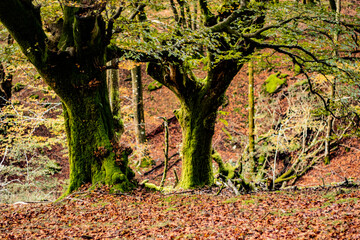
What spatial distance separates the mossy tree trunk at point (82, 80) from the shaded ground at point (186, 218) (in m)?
0.59

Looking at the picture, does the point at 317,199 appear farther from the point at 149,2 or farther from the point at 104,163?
the point at 149,2

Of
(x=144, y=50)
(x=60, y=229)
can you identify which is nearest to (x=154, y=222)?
(x=60, y=229)

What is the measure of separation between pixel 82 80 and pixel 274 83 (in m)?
12.3

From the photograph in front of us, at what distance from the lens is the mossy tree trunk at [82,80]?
5.29 m

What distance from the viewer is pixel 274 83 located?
15.6 m

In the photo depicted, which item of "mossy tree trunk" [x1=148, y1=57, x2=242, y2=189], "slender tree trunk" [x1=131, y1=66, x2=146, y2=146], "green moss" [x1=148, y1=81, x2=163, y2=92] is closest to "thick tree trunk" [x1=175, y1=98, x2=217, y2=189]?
"mossy tree trunk" [x1=148, y1=57, x2=242, y2=189]

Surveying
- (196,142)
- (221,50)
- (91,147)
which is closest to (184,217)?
(91,147)

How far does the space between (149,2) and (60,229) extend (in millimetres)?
4922

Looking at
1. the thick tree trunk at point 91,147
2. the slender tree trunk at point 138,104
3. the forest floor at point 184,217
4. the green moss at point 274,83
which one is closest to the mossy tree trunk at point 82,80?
the thick tree trunk at point 91,147

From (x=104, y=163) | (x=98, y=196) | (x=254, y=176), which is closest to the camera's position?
(x=98, y=196)

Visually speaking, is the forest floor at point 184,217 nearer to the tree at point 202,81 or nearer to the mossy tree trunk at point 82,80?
the mossy tree trunk at point 82,80

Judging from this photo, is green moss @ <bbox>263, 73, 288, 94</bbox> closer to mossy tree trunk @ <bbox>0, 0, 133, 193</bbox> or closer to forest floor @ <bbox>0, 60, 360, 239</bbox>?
forest floor @ <bbox>0, 60, 360, 239</bbox>

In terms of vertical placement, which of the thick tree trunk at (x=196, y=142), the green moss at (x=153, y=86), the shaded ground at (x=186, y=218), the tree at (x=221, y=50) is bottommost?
the shaded ground at (x=186, y=218)

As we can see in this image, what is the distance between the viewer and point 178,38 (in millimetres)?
6281
